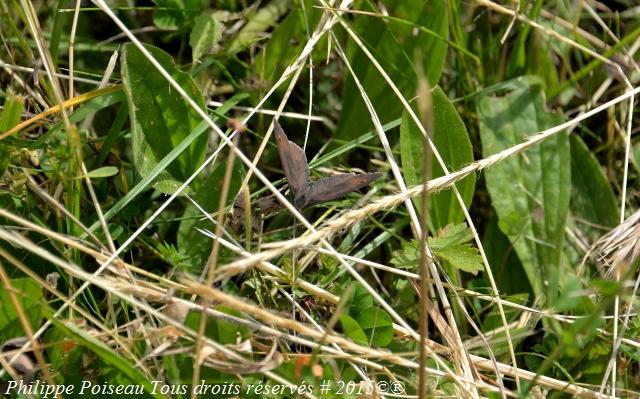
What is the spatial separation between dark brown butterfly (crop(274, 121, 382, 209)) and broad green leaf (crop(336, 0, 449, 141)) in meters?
0.49

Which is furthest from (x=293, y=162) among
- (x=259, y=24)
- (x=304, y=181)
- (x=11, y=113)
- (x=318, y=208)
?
(x=259, y=24)

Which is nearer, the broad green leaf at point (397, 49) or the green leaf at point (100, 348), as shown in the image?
the green leaf at point (100, 348)

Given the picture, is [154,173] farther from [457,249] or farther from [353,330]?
[457,249]

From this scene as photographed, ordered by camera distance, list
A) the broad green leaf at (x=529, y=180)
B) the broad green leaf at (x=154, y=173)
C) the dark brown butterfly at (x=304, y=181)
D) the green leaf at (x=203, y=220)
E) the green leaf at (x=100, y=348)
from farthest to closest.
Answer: the broad green leaf at (x=529, y=180) → the green leaf at (x=203, y=220) → the broad green leaf at (x=154, y=173) → the dark brown butterfly at (x=304, y=181) → the green leaf at (x=100, y=348)

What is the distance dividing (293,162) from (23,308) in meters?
0.52

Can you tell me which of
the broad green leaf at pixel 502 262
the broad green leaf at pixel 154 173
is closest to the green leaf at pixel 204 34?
the broad green leaf at pixel 154 173

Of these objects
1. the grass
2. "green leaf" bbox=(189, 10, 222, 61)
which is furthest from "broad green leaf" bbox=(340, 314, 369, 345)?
"green leaf" bbox=(189, 10, 222, 61)

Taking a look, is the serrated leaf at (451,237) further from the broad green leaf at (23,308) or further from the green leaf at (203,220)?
the broad green leaf at (23,308)

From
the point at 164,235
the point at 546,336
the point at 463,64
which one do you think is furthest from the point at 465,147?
the point at 164,235

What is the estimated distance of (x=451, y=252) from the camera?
1.41m

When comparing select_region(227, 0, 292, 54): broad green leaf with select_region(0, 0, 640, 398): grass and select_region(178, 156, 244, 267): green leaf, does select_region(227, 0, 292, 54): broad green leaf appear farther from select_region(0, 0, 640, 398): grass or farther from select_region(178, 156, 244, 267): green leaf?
select_region(178, 156, 244, 267): green leaf

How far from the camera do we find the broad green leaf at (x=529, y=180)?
5.49 feet

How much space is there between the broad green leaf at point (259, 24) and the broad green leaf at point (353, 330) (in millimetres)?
734

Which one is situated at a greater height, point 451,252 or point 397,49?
point 397,49
